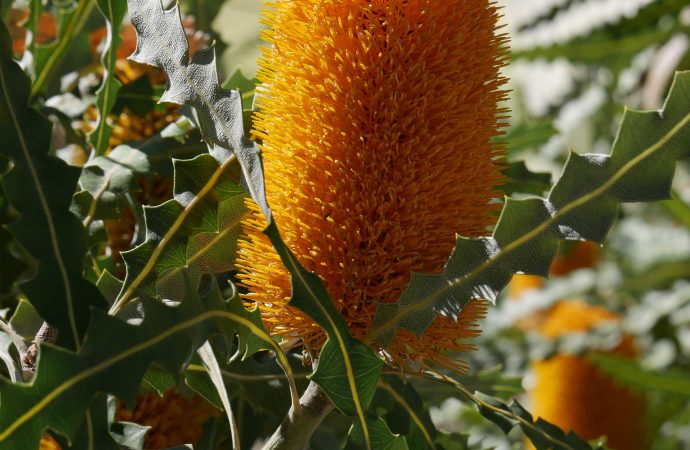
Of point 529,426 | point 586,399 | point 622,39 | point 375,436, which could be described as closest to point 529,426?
point 529,426

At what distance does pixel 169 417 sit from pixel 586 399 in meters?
1.33

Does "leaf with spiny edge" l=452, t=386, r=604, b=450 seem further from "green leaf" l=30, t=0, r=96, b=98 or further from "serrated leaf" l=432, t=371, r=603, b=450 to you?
"green leaf" l=30, t=0, r=96, b=98

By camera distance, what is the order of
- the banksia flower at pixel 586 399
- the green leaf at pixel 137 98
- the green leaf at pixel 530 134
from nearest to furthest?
the green leaf at pixel 137 98, the green leaf at pixel 530 134, the banksia flower at pixel 586 399

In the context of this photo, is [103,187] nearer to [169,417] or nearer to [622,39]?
[169,417]

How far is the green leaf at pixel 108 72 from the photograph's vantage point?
0.61 m

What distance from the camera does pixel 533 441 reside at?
0.58 metres

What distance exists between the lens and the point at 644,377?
1.47 metres

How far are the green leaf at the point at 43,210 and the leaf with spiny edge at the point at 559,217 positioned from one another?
0.56 ft

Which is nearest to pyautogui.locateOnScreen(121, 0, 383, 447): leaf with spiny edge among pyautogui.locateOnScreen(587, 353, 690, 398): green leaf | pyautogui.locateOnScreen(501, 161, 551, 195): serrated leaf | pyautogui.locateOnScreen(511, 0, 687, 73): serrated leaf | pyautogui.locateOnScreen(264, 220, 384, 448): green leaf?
pyautogui.locateOnScreen(264, 220, 384, 448): green leaf

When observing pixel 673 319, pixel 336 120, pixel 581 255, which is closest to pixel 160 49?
pixel 336 120

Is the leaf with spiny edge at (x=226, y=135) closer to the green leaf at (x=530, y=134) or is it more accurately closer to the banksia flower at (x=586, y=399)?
the green leaf at (x=530, y=134)

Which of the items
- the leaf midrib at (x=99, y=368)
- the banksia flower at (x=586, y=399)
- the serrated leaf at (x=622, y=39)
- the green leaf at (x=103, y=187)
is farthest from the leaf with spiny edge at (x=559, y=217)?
the serrated leaf at (x=622, y=39)

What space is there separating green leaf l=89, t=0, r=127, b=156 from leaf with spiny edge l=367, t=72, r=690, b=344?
28cm

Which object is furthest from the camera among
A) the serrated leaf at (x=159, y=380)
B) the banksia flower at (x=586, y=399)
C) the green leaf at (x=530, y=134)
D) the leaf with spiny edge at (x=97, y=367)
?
the banksia flower at (x=586, y=399)
